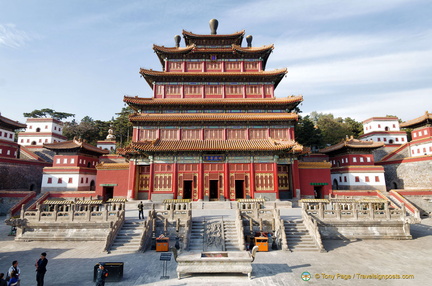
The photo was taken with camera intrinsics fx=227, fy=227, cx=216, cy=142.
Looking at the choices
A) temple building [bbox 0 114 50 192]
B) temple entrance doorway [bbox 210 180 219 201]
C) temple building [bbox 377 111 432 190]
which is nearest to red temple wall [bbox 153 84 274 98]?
temple entrance doorway [bbox 210 180 219 201]

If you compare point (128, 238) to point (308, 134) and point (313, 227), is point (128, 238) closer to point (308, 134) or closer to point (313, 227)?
point (313, 227)

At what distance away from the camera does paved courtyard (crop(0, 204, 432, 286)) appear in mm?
10195

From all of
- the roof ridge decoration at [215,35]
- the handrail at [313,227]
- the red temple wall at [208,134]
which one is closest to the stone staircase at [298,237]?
the handrail at [313,227]

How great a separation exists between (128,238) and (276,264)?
31.9ft

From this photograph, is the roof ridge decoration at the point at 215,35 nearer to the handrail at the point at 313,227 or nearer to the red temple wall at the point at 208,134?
the red temple wall at the point at 208,134

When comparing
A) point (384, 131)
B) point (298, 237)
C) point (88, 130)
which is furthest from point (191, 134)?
point (88, 130)

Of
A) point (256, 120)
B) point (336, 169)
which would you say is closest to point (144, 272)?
point (256, 120)

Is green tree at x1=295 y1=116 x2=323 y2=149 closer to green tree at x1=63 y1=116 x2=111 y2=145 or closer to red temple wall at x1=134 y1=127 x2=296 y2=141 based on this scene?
red temple wall at x1=134 y1=127 x2=296 y2=141

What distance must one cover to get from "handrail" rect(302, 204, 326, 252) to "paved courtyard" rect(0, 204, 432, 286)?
0.71 metres

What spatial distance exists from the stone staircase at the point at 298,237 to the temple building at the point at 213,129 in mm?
10361

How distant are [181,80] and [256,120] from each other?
12109 millimetres

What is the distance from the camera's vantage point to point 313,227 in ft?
50.2

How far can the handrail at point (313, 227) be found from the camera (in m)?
14.3

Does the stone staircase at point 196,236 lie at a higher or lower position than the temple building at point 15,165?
lower
